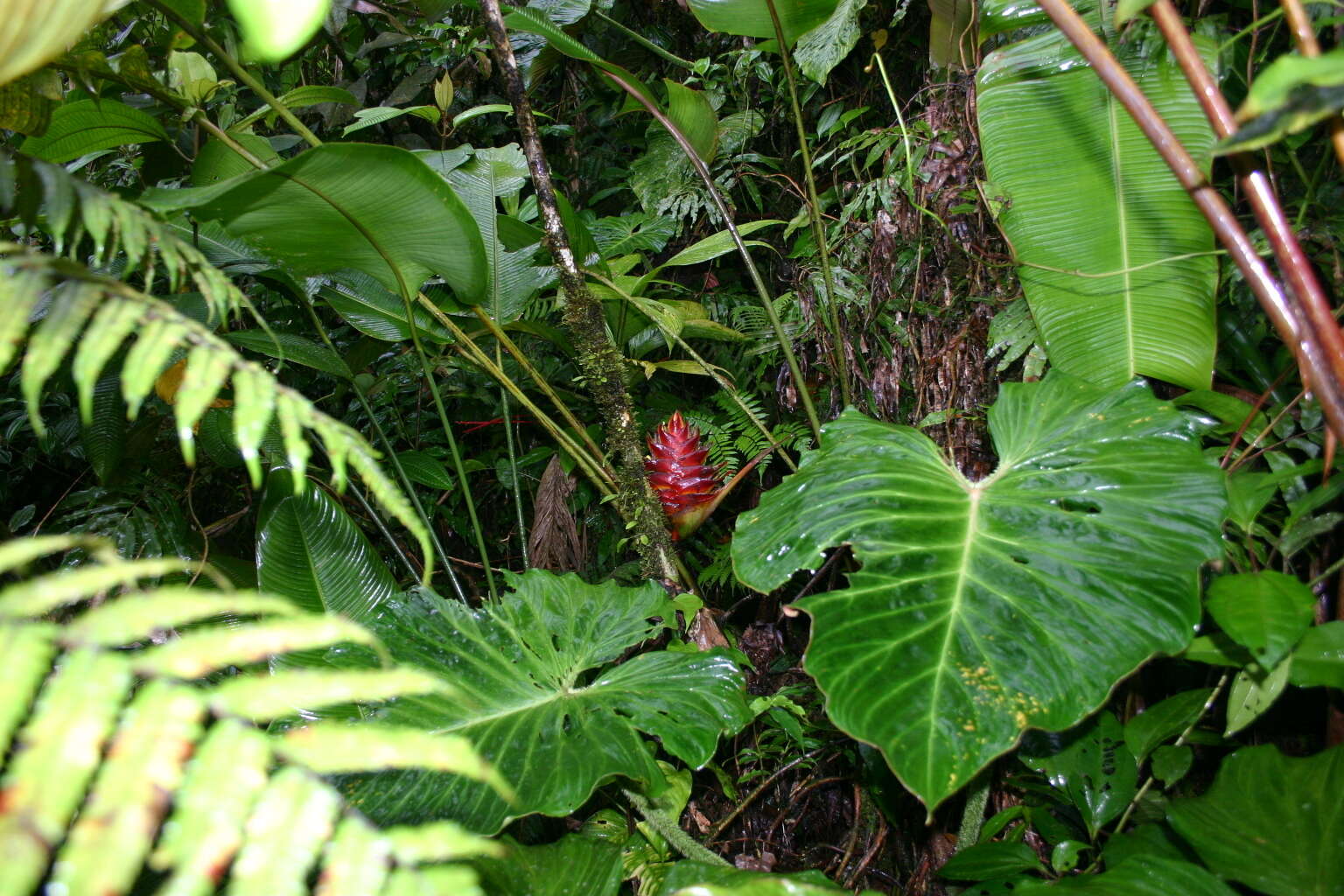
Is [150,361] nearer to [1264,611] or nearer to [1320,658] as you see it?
[1264,611]

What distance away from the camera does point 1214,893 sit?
82 cm

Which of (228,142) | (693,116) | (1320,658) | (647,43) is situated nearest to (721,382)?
(693,116)

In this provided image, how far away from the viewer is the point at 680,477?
157cm

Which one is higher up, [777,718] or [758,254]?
[758,254]

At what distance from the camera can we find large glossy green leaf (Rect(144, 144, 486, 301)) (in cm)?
96

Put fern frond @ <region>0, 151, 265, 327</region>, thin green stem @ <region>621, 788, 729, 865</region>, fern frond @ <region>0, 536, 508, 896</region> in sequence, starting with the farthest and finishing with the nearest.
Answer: thin green stem @ <region>621, 788, 729, 865</region> → fern frond @ <region>0, 151, 265, 327</region> → fern frond @ <region>0, 536, 508, 896</region>

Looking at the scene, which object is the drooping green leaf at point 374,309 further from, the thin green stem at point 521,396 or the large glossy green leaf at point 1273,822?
the large glossy green leaf at point 1273,822

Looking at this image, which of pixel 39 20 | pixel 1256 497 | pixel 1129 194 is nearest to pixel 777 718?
pixel 1256 497

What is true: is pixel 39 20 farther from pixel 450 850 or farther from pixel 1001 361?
pixel 1001 361

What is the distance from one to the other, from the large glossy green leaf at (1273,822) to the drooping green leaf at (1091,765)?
0.12 meters

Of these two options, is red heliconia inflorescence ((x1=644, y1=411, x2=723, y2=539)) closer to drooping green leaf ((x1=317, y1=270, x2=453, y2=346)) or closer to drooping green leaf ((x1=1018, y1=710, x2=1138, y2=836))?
drooping green leaf ((x1=317, y1=270, x2=453, y2=346))

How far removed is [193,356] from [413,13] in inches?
102

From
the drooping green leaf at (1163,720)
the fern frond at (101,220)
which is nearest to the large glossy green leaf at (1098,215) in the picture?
the drooping green leaf at (1163,720)

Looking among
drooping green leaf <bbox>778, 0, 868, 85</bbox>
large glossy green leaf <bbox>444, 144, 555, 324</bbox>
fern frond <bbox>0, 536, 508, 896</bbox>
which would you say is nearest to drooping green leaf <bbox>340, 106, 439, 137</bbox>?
large glossy green leaf <bbox>444, 144, 555, 324</bbox>
